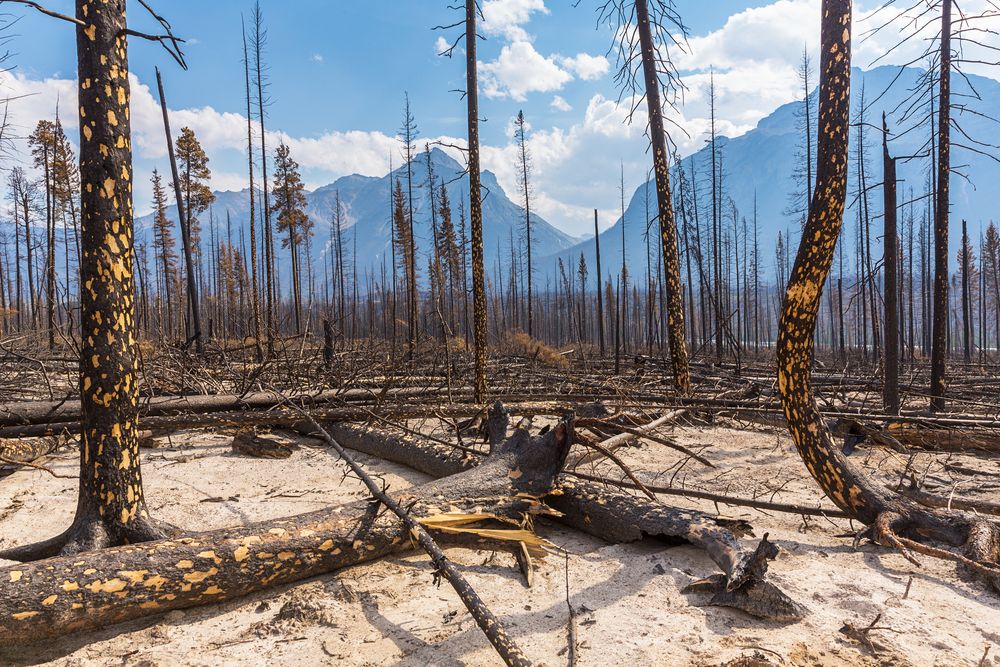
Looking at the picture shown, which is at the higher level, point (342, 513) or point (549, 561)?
point (342, 513)

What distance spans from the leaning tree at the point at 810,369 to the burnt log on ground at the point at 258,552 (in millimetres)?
1527

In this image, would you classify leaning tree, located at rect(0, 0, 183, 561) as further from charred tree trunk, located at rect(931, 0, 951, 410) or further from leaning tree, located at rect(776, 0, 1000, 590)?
charred tree trunk, located at rect(931, 0, 951, 410)

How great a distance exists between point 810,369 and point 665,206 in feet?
18.2

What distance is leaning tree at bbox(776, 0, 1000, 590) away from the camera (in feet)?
8.79

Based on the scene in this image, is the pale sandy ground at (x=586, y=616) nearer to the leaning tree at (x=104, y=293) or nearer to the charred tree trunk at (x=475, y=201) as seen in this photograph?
the leaning tree at (x=104, y=293)

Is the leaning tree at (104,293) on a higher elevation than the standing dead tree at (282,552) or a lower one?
higher

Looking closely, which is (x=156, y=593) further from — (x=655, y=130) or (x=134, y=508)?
(x=655, y=130)

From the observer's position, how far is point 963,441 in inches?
230

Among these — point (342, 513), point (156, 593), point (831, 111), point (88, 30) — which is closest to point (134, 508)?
point (156, 593)

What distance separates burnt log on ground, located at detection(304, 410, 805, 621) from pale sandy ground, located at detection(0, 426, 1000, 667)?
8cm

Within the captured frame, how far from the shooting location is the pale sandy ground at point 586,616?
2.12 m

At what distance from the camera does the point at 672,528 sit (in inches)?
125

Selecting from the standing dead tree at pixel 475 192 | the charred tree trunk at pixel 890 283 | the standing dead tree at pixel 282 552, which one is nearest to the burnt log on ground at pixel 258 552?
the standing dead tree at pixel 282 552

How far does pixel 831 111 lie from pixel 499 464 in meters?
3.07
